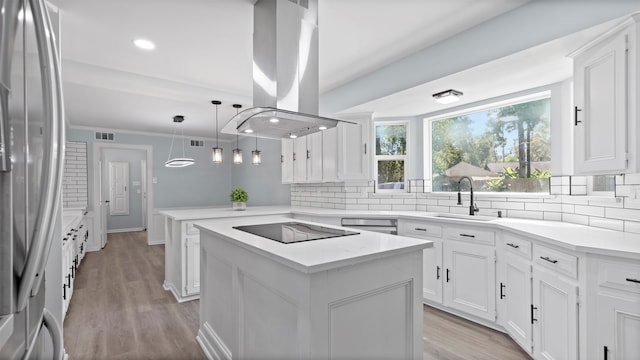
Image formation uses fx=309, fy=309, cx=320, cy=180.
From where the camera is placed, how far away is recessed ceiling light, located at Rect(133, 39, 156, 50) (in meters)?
2.58

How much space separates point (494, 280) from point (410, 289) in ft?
4.70

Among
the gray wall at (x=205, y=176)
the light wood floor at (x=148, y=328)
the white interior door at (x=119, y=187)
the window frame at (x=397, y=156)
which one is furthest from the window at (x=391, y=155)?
the white interior door at (x=119, y=187)

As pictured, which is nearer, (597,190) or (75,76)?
(597,190)

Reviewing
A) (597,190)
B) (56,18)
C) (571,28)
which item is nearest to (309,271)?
(571,28)

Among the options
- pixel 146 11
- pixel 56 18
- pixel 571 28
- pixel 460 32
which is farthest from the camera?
pixel 460 32

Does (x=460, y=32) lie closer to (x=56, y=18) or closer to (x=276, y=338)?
(x=276, y=338)

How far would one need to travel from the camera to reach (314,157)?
412 cm

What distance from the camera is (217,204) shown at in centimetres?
743

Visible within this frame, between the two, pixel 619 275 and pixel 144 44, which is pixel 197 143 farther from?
pixel 619 275

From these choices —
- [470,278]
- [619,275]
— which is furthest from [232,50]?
[619,275]

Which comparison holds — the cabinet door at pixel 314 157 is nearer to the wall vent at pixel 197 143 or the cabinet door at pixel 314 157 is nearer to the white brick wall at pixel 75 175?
the wall vent at pixel 197 143

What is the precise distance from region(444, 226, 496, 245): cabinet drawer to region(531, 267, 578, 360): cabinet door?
0.52 meters

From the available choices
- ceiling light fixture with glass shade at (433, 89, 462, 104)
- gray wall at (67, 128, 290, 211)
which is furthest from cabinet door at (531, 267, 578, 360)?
gray wall at (67, 128, 290, 211)

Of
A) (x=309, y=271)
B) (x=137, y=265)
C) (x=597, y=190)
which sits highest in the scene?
(x=597, y=190)
